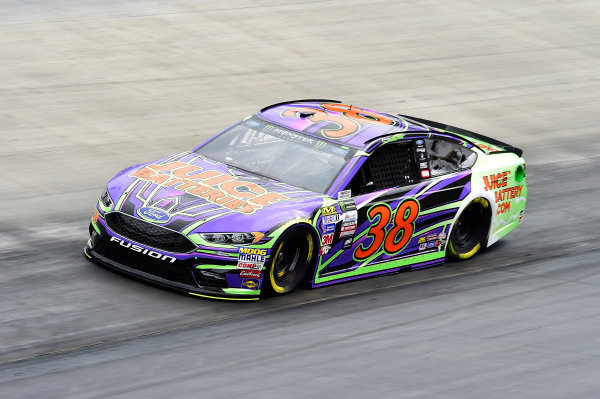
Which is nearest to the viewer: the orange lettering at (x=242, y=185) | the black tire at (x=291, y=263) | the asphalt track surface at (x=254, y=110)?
the asphalt track surface at (x=254, y=110)

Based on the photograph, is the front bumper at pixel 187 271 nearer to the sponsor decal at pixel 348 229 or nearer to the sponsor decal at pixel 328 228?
the sponsor decal at pixel 328 228

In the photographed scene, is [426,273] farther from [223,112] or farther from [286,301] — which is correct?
[223,112]

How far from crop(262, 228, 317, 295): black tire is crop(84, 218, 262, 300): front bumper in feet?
0.76

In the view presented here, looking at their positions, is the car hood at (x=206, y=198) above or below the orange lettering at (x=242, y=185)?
below

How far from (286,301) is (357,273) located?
100 centimetres

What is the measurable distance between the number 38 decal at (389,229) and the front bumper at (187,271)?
55.4 inches

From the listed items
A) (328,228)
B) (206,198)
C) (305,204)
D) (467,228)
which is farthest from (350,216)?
(467,228)

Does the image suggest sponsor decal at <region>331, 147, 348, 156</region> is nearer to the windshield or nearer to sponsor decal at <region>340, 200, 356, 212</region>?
the windshield

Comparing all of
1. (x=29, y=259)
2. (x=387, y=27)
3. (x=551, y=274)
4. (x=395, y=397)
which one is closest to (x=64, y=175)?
(x=29, y=259)

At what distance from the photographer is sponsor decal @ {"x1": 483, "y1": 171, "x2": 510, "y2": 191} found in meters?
11.0

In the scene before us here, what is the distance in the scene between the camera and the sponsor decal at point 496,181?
36.1ft

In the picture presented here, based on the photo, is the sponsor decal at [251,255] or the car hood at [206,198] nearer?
the sponsor decal at [251,255]

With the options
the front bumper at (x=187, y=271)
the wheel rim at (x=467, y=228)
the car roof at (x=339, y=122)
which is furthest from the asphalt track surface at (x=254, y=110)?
the car roof at (x=339, y=122)

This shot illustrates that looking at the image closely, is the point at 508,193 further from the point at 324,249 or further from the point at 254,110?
the point at 254,110
